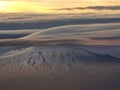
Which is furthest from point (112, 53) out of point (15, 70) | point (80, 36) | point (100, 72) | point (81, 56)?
point (80, 36)

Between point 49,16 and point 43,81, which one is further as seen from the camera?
point 49,16

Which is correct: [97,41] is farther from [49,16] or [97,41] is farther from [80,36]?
[49,16]

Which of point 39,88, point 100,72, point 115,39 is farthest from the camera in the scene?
point 115,39

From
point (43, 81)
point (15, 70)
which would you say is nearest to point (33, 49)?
point (15, 70)

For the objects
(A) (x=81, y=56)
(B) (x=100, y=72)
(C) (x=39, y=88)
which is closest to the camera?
(C) (x=39, y=88)

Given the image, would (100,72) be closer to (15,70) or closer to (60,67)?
(60,67)

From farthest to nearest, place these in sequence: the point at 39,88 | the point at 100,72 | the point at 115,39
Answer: the point at 115,39, the point at 100,72, the point at 39,88
